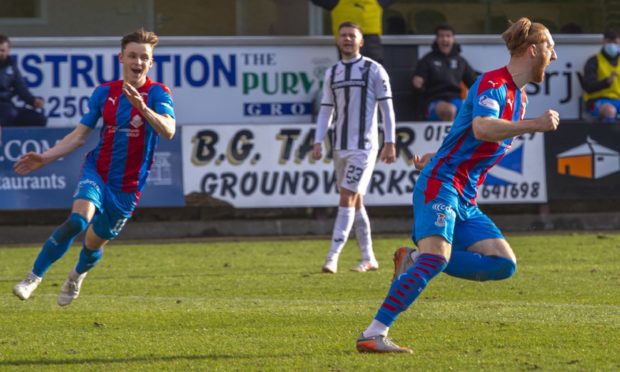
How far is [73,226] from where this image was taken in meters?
9.55

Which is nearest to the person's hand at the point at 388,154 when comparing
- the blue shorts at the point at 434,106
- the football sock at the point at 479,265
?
the football sock at the point at 479,265

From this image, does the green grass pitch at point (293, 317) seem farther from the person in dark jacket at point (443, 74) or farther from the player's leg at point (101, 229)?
the person in dark jacket at point (443, 74)

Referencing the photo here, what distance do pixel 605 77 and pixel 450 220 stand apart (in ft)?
40.2

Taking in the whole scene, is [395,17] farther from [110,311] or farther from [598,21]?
[110,311]

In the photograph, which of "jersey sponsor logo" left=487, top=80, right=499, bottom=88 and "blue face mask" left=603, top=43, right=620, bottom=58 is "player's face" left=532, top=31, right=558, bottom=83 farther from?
"blue face mask" left=603, top=43, right=620, bottom=58

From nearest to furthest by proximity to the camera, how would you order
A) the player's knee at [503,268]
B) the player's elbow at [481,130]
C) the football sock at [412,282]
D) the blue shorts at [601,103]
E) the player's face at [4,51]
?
the player's elbow at [481,130] < the football sock at [412,282] < the player's knee at [503,268] < the player's face at [4,51] < the blue shorts at [601,103]

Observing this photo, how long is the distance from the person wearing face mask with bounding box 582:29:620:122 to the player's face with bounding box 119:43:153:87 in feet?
34.6

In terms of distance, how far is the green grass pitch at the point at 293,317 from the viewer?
7.40 m

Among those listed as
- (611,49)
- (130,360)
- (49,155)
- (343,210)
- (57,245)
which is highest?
(611,49)

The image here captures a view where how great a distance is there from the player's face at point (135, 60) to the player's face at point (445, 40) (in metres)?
9.12

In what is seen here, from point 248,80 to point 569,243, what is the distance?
5.35 metres

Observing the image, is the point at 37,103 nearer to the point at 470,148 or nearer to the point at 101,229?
the point at 101,229

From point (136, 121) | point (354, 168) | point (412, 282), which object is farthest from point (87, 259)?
point (354, 168)

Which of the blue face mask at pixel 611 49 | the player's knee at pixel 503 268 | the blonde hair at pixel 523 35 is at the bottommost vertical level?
the player's knee at pixel 503 268
